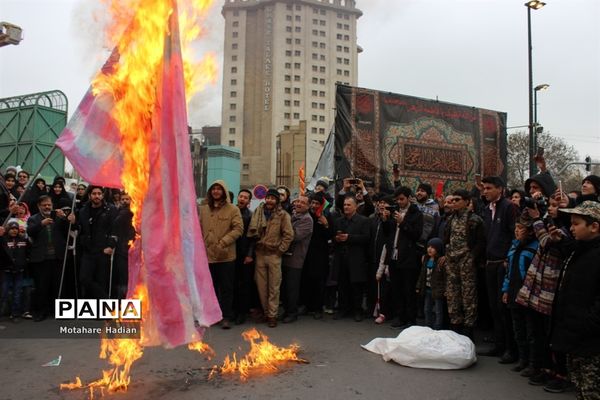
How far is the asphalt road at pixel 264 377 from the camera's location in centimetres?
395

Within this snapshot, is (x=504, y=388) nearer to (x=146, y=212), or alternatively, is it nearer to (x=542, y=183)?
(x=542, y=183)

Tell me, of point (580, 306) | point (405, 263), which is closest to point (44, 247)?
point (405, 263)

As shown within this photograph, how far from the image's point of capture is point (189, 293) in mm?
3633

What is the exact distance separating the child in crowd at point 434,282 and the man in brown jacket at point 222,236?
267 centimetres

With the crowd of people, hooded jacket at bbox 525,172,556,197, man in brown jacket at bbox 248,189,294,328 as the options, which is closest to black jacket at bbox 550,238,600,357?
the crowd of people

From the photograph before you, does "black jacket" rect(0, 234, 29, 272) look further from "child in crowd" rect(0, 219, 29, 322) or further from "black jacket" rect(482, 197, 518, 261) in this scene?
"black jacket" rect(482, 197, 518, 261)

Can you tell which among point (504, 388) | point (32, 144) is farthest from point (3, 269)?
point (32, 144)

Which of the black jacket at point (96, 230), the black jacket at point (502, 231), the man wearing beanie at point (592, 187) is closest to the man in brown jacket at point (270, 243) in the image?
the black jacket at point (96, 230)

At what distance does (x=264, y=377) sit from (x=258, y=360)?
0.46 meters

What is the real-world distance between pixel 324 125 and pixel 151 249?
9155 cm

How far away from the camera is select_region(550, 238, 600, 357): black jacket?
10.3 ft

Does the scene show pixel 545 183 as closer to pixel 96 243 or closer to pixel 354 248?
pixel 354 248

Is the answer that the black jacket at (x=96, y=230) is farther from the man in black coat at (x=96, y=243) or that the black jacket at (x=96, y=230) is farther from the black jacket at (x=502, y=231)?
the black jacket at (x=502, y=231)

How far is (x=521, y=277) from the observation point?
15.4 ft
